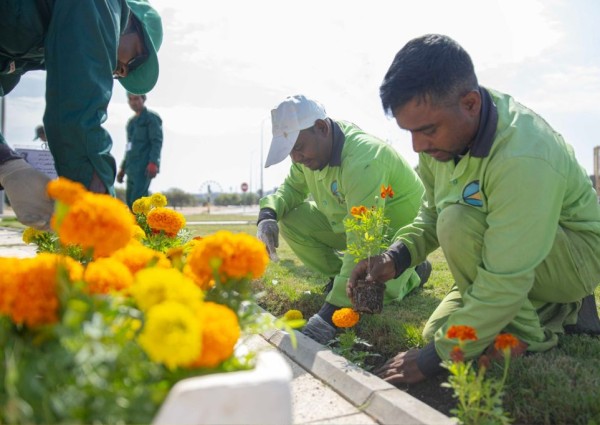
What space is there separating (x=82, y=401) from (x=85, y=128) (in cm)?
142

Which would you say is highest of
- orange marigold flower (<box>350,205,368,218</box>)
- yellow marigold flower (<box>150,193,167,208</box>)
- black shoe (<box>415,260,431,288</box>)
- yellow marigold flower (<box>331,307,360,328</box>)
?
orange marigold flower (<box>350,205,368,218</box>)

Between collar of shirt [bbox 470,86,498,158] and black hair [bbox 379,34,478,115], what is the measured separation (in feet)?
0.37

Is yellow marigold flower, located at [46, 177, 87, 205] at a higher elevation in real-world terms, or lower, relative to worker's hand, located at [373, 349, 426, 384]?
higher

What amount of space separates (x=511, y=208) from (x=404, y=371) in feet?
2.74

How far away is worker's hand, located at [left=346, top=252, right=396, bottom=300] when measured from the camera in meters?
2.80

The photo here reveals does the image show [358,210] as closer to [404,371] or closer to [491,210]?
[491,210]

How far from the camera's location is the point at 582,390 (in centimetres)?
201

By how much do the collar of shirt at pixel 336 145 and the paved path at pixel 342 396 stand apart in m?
1.41

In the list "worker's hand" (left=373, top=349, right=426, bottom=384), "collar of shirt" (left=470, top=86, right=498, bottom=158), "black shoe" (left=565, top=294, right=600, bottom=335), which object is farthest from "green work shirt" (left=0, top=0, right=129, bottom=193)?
"black shoe" (left=565, top=294, right=600, bottom=335)

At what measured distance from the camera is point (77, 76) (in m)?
2.16

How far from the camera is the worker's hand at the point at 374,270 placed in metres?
2.80

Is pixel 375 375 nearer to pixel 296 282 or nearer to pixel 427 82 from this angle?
pixel 427 82

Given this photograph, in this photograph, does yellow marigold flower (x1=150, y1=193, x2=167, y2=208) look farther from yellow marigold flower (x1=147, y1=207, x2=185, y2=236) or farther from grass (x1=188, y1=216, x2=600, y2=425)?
grass (x1=188, y1=216, x2=600, y2=425)

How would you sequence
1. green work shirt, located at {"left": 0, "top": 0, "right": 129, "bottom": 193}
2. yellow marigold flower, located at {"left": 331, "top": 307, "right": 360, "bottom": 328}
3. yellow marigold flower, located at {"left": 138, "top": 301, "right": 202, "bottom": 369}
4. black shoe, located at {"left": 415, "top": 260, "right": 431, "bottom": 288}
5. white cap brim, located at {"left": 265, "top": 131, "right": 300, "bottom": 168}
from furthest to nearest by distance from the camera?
black shoe, located at {"left": 415, "top": 260, "right": 431, "bottom": 288} < white cap brim, located at {"left": 265, "top": 131, "right": 300, "bottom": 168} < yellow marigold flower, located at {"left": 331, "top": 307, "right": 360, "bottom": 328} < green work shirt, located at {"left": 0, "top": 0, "right": 129, "bottom": 193} < yellow marigold flower, located at {"left": 138, "top": 301, "right": 202, "bottom": 369}
